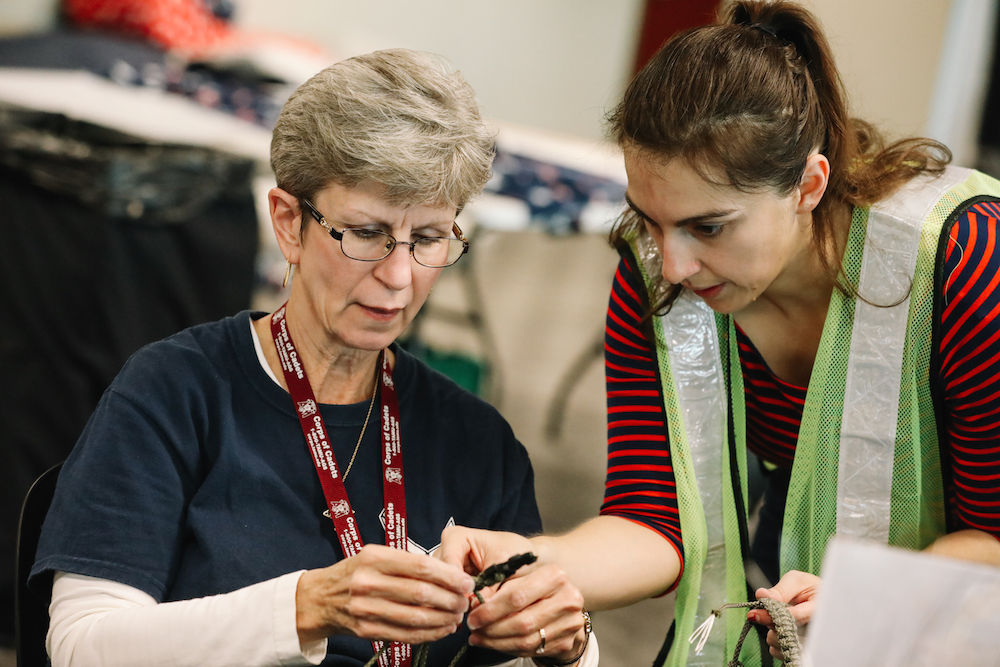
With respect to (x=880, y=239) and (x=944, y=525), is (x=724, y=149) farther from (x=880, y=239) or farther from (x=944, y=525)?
(x=944, y=525)

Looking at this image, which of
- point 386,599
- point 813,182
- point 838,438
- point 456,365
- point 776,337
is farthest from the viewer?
point 456,365

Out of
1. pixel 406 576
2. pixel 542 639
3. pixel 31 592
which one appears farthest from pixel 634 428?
pixel 31 592

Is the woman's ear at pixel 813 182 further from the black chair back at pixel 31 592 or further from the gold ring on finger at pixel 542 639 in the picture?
the black chair back at pixel 31 592

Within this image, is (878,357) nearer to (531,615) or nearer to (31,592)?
(531,615)

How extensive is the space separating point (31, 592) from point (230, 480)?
29 cm

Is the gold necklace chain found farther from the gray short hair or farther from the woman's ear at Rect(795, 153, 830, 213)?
the woman's ear at Rect(795, 153, 830, 213)

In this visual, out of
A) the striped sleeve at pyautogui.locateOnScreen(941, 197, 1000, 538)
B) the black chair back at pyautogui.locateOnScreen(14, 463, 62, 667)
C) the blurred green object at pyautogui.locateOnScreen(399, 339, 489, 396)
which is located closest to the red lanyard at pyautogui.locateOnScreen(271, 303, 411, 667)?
the black chair back at pyautogui.locateOnScreen(14, 463, 62, 667)

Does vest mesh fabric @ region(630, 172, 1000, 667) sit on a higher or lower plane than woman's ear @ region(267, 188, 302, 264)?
lower

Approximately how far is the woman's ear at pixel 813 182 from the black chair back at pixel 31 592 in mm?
1122

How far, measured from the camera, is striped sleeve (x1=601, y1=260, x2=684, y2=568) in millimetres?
1490

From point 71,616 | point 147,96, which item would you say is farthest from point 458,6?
point 71,616

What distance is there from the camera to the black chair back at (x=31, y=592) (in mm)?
1197

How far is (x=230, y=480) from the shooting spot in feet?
4.01

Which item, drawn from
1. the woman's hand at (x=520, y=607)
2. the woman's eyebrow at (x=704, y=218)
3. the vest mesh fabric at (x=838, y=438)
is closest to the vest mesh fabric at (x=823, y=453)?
the vest mesh fabric at (x=838, y=438)
